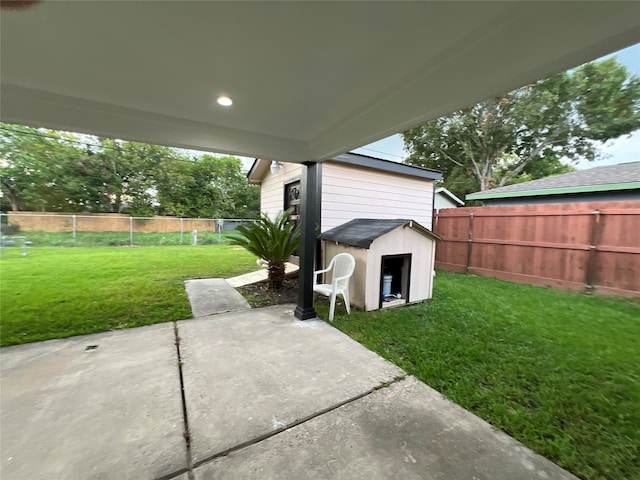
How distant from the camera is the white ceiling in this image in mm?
1214

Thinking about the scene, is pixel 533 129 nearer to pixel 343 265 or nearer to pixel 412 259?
pixel 412 259

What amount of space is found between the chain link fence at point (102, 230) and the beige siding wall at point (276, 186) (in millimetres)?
2130

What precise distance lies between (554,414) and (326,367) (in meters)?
1.73

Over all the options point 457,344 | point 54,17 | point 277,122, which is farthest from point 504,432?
point 54,17

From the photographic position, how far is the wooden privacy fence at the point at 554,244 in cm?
441

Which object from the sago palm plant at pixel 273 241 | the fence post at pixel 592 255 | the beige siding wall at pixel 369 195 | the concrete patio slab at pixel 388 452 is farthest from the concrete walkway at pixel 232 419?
the fence post at pixel 592 255

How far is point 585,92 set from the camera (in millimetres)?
9906

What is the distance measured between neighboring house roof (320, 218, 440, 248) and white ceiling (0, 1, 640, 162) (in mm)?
1688

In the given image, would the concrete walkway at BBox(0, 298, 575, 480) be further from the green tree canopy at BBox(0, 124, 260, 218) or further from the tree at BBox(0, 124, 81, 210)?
the tree at BBox(0, 124, 81, 210)

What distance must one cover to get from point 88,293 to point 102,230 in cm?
1003

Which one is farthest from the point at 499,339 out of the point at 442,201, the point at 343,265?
the point at 442,201

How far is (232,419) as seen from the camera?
170 cm

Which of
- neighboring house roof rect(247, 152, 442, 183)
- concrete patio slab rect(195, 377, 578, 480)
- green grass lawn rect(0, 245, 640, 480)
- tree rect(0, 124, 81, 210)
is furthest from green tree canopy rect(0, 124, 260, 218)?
concrete patio slab rect(195, 377, 578, 480)

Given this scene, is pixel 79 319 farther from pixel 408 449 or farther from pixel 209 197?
pixel 209 197
